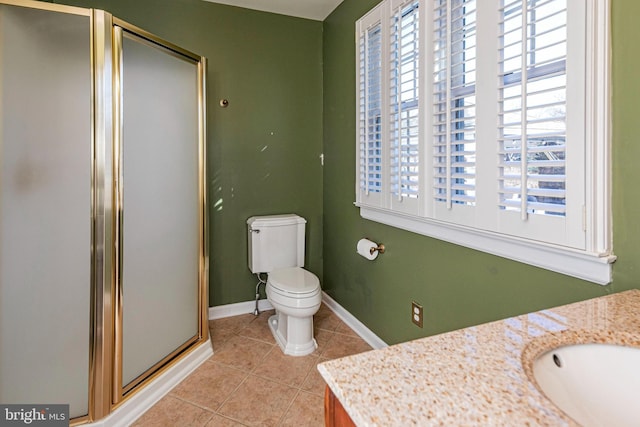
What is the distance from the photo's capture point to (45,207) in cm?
146

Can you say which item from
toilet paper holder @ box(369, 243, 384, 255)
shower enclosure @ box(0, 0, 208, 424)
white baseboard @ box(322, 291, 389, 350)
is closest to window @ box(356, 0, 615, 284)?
toilet paper holder @ box(369, 243, 384, 255)

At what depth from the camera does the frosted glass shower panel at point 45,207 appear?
54.7 inches

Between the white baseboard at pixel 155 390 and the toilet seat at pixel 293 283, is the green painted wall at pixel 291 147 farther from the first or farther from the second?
the white baseboard at pixel 155 390

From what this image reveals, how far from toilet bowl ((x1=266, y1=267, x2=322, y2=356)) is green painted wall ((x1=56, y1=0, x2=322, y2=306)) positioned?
626 millimetres

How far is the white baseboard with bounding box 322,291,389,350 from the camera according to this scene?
7.61ft

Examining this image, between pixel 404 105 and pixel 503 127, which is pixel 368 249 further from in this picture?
pixel 503 127

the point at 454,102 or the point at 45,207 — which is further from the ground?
the point at 454,102

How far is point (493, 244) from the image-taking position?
141 centimetres

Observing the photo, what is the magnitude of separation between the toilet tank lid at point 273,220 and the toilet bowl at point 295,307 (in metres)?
0.41

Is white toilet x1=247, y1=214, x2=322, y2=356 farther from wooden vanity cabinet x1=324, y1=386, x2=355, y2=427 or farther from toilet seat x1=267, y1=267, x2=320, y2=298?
wooden vanity cabinet x1=324, y1=386, x2=355, y2=427

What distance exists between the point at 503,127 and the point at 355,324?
1772mm

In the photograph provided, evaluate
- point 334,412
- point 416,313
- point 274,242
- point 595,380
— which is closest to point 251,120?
point 274,242

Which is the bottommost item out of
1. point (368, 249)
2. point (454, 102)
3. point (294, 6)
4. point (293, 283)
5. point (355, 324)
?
point (355, 324)

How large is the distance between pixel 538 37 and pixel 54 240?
1959 millimetres
